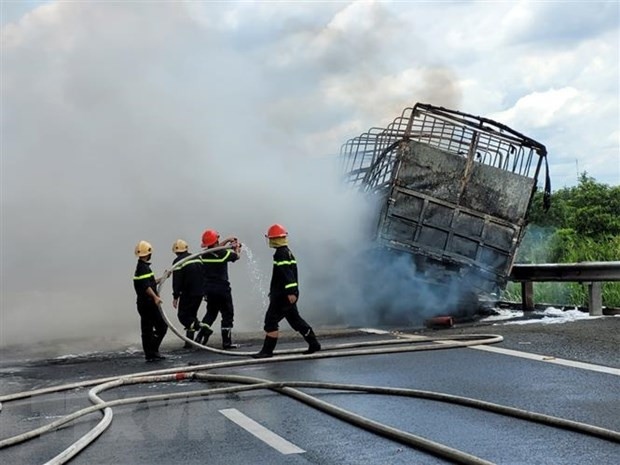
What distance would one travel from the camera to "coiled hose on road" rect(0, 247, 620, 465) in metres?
5.06

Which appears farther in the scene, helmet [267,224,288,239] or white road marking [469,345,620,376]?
helmet [267,224,288,239]

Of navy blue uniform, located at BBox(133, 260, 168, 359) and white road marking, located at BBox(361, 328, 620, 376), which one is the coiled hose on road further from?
navy blue uniform, located at BBox(133, 260, 168, 359)

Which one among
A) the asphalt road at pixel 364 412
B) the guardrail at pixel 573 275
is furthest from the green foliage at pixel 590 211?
the asphalt road at pixel 364 412

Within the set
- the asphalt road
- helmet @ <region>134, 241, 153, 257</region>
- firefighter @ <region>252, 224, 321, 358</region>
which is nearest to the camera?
the asphalt road

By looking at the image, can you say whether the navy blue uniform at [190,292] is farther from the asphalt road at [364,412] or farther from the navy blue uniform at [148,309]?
the asphalt road at [364,412]

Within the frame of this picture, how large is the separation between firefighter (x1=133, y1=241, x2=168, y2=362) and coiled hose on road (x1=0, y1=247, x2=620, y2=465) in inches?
24.3

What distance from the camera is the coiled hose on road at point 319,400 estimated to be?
5059mm

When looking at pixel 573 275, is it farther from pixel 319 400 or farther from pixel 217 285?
pixel 319 400

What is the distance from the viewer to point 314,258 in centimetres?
1416

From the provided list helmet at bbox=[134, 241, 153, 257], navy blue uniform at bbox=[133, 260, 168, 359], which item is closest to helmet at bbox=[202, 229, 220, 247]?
helmet at bbox=[134, 241, 153, 257]

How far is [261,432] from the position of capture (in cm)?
565

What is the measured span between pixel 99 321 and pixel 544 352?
30.2 feet

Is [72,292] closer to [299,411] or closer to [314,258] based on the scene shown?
[314,258]

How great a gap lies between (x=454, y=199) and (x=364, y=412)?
6805 mm
